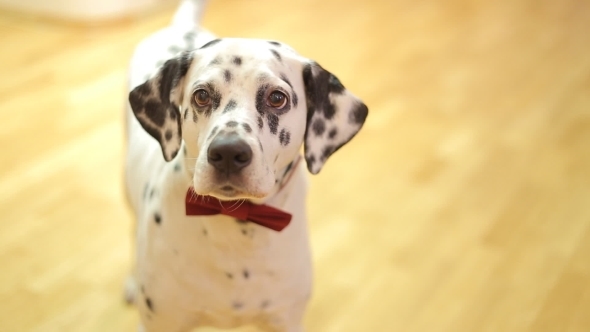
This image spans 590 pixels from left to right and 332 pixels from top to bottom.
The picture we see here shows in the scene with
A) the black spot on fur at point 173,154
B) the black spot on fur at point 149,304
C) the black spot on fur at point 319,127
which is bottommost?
the black spot on fur at point 149,304

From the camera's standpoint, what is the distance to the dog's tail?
7.30 feet

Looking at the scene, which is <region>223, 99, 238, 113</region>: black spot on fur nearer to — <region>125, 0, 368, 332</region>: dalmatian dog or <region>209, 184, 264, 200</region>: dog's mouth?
<region>125, 0, 368, 332</region>: dalmatian dog

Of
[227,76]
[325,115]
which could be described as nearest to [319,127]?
[325,115]

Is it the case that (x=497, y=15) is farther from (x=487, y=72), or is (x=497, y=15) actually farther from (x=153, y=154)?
(x=153, y=154)

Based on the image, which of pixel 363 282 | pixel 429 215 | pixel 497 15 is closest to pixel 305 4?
pixel 497 15

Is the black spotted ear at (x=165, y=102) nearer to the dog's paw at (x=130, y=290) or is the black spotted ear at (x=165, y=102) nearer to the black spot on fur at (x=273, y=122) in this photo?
the black spot on fur at (x=273, y=122)

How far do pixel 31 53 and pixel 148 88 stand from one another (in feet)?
8.77

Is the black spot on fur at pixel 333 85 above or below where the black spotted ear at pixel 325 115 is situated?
above

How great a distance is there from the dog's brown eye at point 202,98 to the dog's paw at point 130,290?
0.98 meters

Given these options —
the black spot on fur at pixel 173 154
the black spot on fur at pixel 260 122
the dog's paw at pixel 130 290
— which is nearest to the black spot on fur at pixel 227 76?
the black spot on fur at pixel 260 122

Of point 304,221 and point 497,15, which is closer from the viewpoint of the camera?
point 304,221

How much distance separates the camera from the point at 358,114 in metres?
1.50

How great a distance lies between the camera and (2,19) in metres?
4.25

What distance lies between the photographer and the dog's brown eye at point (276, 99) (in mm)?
1362
